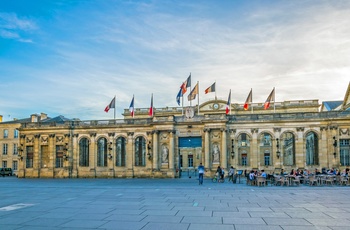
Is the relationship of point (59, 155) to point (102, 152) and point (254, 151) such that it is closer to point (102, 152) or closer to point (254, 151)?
point (102, 152)

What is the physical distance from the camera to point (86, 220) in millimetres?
11758

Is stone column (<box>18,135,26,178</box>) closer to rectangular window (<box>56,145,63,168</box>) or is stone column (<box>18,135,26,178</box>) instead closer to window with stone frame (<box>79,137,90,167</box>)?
rectangular window (<box>56,145,63,168</box>)

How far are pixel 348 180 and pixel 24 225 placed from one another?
24.8 m

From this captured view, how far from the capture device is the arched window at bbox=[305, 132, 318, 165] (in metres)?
38.9

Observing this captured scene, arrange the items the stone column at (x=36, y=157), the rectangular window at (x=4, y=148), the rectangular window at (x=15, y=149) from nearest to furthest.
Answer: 1. the stone column at (x=36, y=157)
2. the rectangular window at (x=15, y=149)
3. the rectangular window at (x=4, y=148)

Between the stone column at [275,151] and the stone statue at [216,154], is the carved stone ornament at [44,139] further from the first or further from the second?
the stone column at [275,151]

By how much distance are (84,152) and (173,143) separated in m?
12.1

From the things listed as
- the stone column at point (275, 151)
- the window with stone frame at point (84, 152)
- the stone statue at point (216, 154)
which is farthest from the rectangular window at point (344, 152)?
the window with stone frame at point (84, 152)

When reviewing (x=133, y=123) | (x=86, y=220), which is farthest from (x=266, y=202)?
(x=133, y=123)

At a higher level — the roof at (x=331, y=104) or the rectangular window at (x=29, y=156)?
the roof at (x=331, y=104)

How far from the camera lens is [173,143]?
4019 centimetres

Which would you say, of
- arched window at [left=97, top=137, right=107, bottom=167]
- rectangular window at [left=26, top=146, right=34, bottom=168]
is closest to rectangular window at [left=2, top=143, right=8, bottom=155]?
rectangular window at [left=26, top=146, right=34, bottom=168]

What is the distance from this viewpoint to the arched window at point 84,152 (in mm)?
43812

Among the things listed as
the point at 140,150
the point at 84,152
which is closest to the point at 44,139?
the point at 84,152
